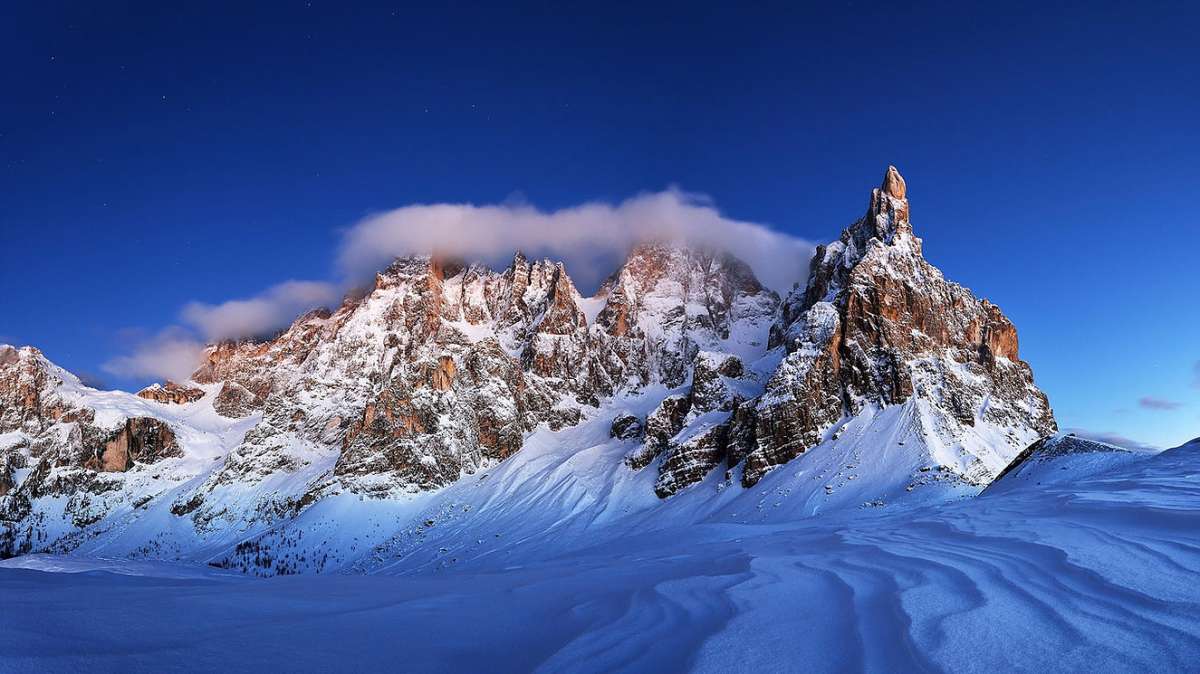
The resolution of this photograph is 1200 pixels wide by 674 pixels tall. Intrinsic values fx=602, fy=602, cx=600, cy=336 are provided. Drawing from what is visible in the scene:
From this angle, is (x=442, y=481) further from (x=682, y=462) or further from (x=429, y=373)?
(x=682, y=462)

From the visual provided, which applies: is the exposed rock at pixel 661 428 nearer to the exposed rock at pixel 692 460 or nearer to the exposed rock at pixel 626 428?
the exposed rock at pixel 692 460

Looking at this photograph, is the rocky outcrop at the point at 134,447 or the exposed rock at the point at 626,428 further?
the rocky outcrop at the point at 134,447

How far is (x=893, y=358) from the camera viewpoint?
84.8 m

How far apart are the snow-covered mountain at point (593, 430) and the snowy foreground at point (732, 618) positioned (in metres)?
47.6

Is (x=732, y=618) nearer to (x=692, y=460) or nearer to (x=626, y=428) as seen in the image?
(x=692, y=460)

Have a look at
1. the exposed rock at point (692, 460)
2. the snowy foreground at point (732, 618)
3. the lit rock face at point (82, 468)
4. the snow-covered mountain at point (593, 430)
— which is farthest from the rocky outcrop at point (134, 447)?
the snowy foreground at point (732, 618)

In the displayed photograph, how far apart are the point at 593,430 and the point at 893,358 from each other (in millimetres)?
74598

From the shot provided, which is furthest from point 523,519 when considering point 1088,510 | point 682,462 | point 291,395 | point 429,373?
point 291,395

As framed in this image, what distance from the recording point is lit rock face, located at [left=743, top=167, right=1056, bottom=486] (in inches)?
3182

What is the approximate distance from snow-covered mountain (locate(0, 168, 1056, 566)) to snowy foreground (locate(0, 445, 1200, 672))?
47.6 m

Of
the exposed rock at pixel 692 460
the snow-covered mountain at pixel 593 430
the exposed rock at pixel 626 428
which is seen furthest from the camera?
the exposed rock at pixel 626 428

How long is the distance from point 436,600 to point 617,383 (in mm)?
158747

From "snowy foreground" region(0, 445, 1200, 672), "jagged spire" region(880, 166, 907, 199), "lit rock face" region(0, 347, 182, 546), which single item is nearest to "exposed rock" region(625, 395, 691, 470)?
"jagged spire" region(880, 166, 907, 199)

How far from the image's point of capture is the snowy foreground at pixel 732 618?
9.80 feet
